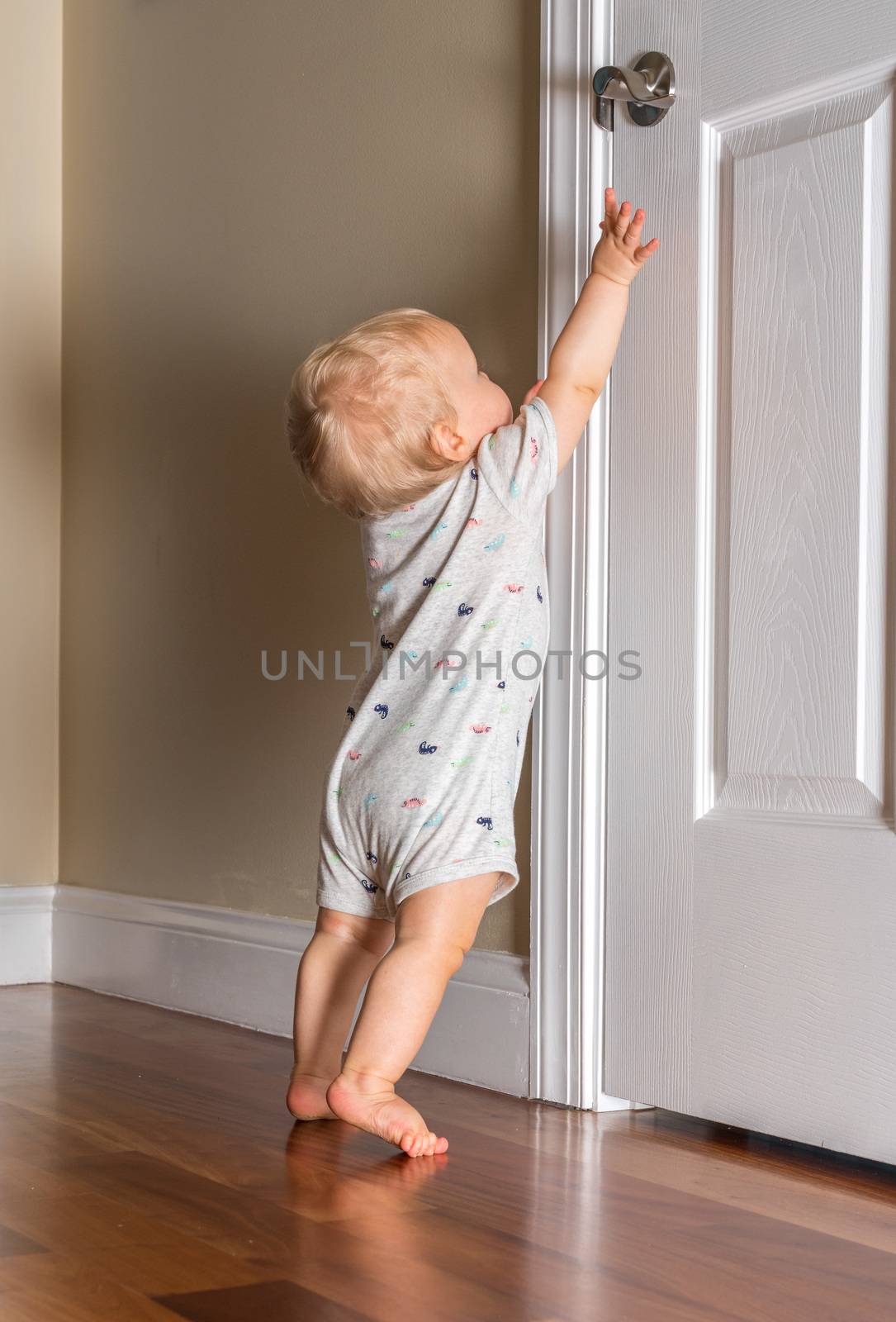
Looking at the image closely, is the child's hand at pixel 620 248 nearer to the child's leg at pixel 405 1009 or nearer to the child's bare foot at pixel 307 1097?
the child's leg at pixel 405 1009

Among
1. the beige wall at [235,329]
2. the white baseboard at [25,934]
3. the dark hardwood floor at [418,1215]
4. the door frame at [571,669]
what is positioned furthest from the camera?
the white baseboard at [25,934]

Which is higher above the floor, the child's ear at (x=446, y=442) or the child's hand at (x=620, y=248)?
the child's hand at (x=620, y=248)

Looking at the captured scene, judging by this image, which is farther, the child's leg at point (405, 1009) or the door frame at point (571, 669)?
the door frame at point (571, 669)

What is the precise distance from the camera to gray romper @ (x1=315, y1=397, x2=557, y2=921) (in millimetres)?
1384

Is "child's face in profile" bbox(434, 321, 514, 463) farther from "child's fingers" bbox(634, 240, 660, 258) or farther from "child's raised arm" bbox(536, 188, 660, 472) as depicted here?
"child's fingers" bbox(634, 240, 660, 258)

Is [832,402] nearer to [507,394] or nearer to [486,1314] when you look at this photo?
[507,394]

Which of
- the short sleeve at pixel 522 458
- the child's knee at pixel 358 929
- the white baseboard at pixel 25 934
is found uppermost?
the short sleeve at pixel 522 458

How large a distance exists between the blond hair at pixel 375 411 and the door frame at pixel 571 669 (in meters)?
0.17

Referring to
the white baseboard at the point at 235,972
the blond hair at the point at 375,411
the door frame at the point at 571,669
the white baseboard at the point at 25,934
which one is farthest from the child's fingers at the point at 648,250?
the white baseboard at the point at 25,934

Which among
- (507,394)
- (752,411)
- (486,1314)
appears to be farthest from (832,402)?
(486,1314)

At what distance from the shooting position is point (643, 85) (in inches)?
57.7

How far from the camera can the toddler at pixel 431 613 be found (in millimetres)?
1385

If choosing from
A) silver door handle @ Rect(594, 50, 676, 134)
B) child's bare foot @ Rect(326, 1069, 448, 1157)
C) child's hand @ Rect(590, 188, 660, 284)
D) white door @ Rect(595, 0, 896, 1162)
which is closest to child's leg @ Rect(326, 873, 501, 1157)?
child's bare foot @ Rect(326, 1069, 448, 1157)

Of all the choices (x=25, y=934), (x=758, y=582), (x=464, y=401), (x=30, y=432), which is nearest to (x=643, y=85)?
(x=464, y=401)
